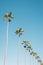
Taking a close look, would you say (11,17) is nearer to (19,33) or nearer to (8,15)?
(8,15)

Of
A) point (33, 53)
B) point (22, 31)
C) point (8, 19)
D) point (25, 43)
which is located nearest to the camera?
point (8, 19)

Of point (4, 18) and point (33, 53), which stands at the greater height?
point (33, 53)

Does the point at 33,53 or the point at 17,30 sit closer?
the point at 17,30

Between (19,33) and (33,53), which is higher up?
(33,53)

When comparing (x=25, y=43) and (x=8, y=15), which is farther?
(x=25, y=43)

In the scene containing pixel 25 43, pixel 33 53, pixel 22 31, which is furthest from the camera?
pixel 33 53

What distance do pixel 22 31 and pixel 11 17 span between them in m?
17.3

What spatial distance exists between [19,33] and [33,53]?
2549 inches

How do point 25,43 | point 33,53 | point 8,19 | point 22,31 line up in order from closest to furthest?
point 8,19 → point 22,31 → point 25,43 → point 33,53

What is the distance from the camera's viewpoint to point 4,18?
67375 millimetres

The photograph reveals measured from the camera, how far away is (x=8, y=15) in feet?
222

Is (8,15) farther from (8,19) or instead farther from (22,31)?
(22,31)

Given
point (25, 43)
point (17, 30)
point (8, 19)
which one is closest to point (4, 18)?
point (8, 19)

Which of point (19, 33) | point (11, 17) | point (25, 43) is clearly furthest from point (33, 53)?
point (11, 17)
